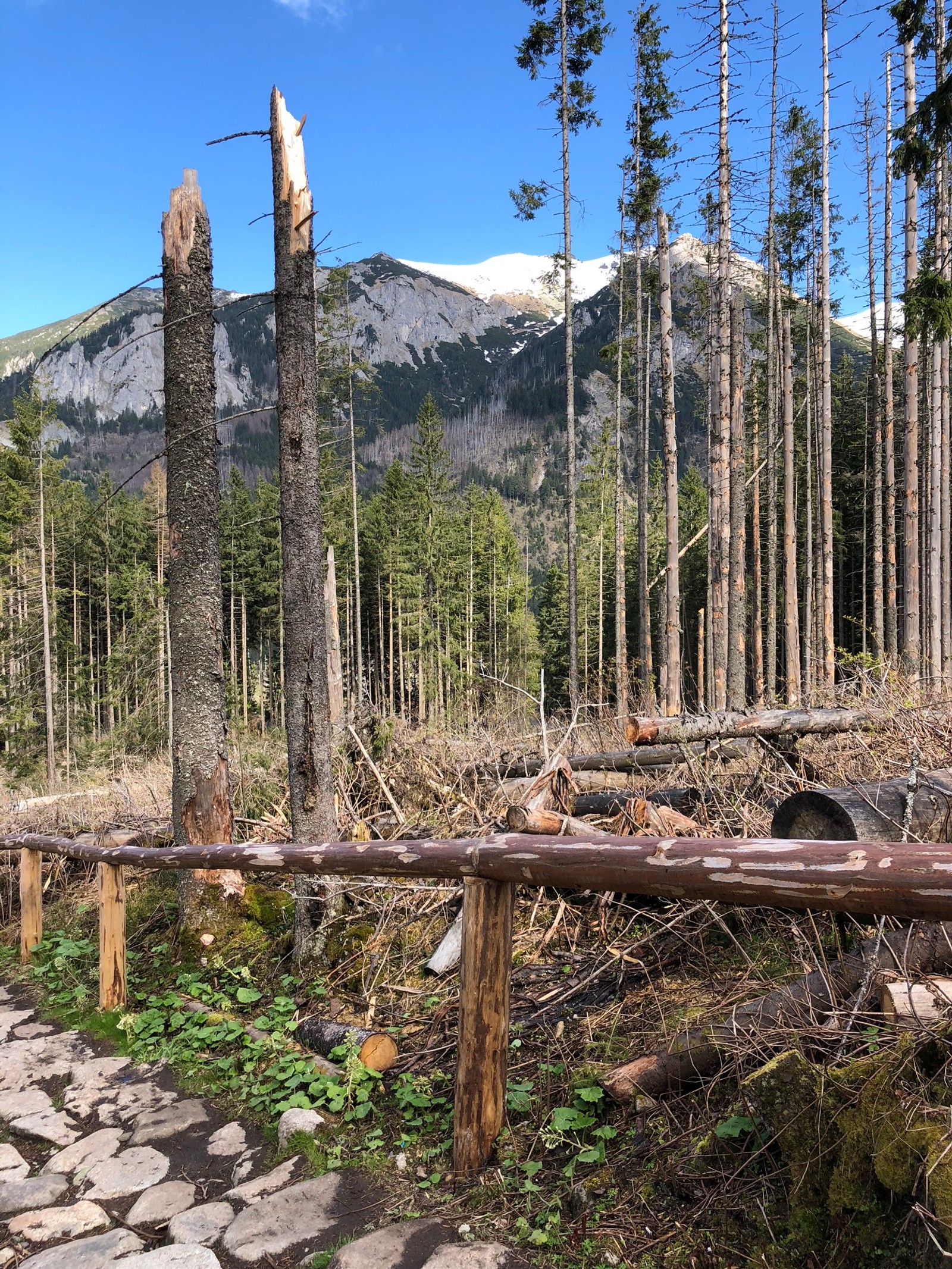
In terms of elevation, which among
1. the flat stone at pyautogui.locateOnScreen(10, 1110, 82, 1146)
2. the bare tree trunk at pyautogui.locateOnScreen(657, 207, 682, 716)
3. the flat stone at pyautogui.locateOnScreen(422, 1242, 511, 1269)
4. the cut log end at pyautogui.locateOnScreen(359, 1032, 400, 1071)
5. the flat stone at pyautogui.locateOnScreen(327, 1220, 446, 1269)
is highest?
the bare tree trunk at pyautogui.locateOnScreen(657, 207, 682, 716)

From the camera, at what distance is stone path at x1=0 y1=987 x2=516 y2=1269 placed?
2486mm

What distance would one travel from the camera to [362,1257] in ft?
7.75

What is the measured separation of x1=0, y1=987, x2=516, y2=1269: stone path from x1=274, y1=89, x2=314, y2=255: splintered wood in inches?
211

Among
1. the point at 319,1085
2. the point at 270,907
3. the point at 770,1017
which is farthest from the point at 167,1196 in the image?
the point at 270,907

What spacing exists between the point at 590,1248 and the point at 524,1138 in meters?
0.63

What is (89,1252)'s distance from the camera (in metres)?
A: 2.63

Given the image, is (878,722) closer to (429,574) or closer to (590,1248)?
(590,1248)

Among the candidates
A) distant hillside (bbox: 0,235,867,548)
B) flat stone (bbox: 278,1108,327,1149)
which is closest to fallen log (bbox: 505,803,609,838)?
flat stone (bbox: 278,1108,327,1149)

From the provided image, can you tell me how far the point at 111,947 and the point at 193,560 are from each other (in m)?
2.94

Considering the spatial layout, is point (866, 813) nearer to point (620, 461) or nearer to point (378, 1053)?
point (378, 1053)

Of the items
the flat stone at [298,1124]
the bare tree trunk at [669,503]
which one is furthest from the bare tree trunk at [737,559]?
the flat stone at [298,1124]

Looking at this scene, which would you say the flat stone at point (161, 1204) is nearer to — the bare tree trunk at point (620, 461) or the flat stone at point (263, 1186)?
the flat stone at point (263, 1186)

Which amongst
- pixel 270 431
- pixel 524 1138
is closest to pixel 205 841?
pixel 524 1138

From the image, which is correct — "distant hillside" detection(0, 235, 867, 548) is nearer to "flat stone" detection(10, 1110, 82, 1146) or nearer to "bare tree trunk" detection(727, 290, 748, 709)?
"bare tree trunk" detection(727, 290, 748, 709)
